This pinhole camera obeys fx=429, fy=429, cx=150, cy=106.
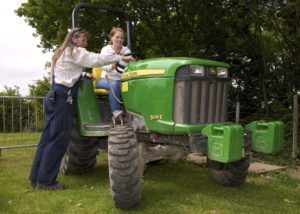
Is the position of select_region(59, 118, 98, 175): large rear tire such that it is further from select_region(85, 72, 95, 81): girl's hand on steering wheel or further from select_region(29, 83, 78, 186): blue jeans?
select_region(85, 72, 95, 81): girl's hand on steering wheel

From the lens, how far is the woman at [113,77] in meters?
5.44

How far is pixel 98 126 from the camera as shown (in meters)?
5.43

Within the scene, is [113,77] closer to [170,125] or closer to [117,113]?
[117,113]

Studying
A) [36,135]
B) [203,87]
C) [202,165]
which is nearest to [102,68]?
[203,87]

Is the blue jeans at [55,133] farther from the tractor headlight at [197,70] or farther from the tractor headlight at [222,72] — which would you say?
the tractor headlight at [222,72]

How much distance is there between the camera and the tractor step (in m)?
5.37

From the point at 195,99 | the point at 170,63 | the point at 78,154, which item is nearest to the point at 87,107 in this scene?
the point at 78,154

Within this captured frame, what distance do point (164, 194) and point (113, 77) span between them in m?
1.64

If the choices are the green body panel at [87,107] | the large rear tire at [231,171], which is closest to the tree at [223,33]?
the green body panel at [87,107]

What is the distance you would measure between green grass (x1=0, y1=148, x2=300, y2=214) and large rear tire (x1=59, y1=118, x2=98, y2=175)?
0.13 m

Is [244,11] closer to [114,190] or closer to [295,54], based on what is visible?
[295,54]

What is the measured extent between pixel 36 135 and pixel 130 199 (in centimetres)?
525

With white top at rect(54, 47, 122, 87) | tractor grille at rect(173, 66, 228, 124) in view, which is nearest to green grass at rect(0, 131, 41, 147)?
white top at rect(54, 47, 122, 87)

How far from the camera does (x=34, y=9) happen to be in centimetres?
1209
